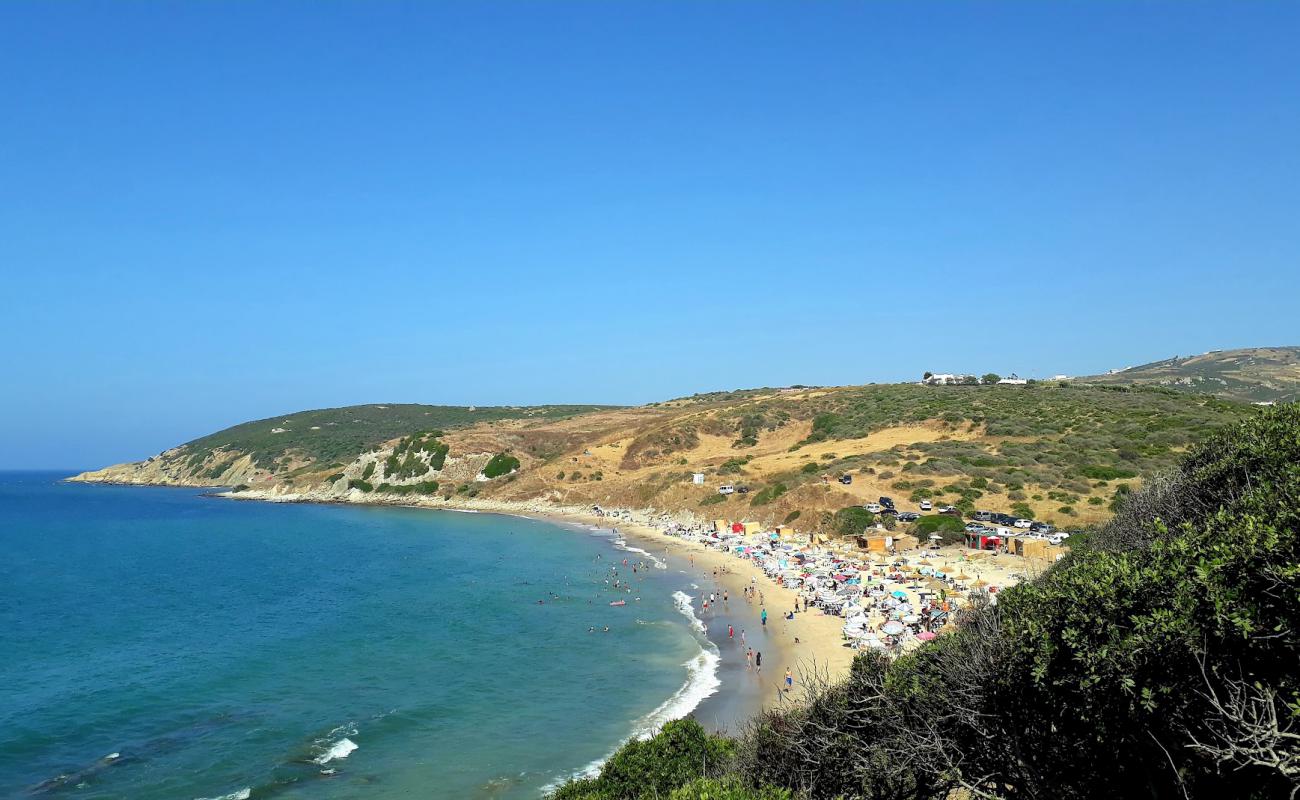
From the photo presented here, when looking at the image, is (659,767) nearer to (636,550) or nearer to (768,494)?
(636,550)

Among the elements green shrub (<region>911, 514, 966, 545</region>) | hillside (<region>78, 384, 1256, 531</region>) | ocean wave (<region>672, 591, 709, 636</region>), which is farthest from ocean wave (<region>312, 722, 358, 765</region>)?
hillside (<region>78, 384, 1256, 531</region>)

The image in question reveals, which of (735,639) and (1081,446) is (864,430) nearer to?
(1081,446)

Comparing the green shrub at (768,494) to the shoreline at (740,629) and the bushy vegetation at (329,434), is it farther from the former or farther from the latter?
the bushy vegetation at (329,434)

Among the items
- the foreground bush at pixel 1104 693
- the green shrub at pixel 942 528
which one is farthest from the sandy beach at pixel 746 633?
the green shrub at pixel 942 528

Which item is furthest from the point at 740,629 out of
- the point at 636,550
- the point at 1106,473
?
the point at 1106,473

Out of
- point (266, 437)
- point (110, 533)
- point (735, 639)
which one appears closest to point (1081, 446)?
point (735, 639)

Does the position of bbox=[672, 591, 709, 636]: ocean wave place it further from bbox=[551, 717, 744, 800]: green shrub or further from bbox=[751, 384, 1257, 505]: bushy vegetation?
bbox=[751, 384, 1257, 505]: bushy vegetation

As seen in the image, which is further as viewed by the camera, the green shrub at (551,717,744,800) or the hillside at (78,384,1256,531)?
the hillside at (78,384,1256,531)
